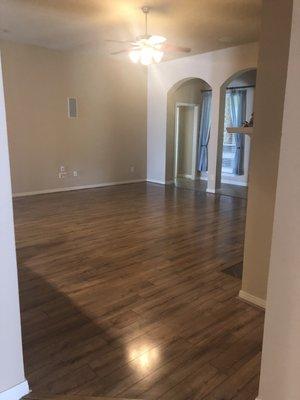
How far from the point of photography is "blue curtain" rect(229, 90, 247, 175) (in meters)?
8.04

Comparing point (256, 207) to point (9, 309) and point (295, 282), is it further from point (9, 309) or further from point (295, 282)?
point (9, 309)

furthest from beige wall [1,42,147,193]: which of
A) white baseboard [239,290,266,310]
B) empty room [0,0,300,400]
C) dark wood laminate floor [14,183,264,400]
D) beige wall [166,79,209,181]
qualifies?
white baseboard [239,290,266,310]

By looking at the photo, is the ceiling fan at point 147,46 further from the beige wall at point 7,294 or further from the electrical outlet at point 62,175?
the beige wall at point 7,294

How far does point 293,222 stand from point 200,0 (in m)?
3.73

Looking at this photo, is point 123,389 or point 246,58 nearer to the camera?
point 123,389

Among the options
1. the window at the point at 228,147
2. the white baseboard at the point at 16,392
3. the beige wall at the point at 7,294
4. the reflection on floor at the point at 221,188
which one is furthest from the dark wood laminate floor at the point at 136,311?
the window at the point at 228,147

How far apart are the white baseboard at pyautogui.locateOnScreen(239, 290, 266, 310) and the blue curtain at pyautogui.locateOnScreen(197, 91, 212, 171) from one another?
6.63 m

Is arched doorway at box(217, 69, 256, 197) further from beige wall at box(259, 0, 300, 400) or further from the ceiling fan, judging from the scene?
beige wall at box(259, 0, 300, 400)

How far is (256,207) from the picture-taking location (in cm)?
239

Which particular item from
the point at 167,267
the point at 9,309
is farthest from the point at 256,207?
the point at 9,309

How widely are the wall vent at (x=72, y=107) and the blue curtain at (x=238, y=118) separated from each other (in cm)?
393

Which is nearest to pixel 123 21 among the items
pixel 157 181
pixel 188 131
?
pixel 157 181

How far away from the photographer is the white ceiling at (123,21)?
4078 millimetres

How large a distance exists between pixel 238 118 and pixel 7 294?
774 centimetres
